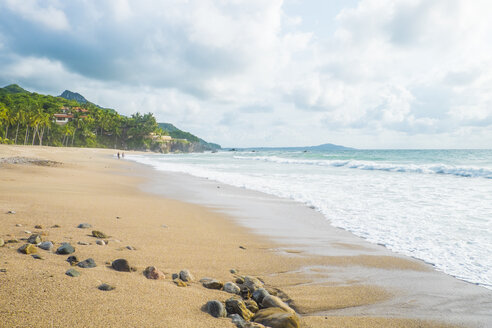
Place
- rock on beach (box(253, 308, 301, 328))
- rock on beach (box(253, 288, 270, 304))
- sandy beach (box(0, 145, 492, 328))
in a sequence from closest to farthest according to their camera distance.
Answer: sandy beach (box(0, 145, 492, 328)), rock on beach (box(253, 308, 301, 328)), rock on beach (box(253, 288, 270, 304))

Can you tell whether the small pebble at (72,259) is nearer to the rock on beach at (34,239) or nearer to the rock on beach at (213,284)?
the rock on beach at (34,239)

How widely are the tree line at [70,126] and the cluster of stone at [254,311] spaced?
65.7 m

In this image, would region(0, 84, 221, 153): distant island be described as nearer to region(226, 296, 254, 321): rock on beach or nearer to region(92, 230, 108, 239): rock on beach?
region(92, 230, 108, 239): rock on beach

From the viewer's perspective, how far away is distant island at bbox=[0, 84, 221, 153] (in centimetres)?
5931

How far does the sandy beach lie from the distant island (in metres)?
63.0

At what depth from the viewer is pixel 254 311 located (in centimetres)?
254

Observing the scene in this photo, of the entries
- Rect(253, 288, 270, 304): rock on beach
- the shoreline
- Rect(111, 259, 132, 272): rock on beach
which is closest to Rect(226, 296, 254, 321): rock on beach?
Rect(253, 288, 270, 304): rock on beach

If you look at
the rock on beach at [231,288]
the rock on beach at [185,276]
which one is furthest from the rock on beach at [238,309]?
the rock on beach at [185,276]

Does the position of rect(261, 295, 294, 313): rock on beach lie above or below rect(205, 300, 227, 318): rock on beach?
below

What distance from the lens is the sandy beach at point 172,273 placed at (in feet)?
6.80

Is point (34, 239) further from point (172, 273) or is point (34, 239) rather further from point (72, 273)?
point (172, 273)

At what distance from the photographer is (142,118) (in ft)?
347

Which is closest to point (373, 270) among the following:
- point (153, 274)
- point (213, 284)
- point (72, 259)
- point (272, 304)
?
point (272, 304)

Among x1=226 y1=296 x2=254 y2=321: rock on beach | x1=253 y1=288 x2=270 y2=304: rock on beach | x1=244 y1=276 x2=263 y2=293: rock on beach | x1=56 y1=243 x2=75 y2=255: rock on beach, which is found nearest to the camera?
x1=226 y1=296 x2=254 y2=321: rock on beach
